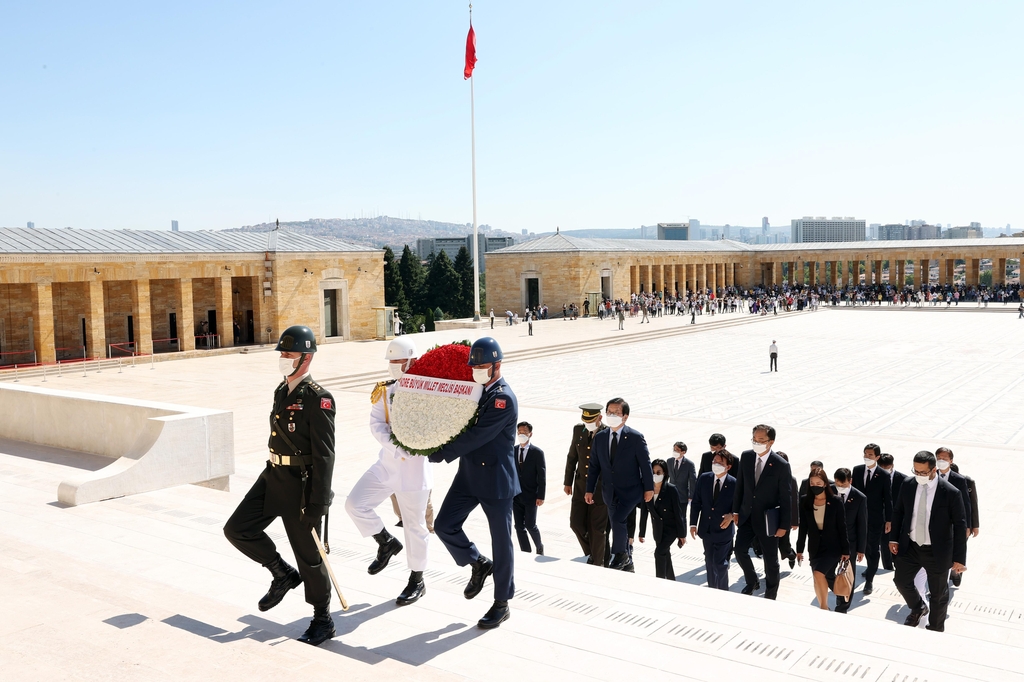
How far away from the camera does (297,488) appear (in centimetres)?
450

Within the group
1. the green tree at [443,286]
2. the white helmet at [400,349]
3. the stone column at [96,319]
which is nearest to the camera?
the white helmet at [400,349]

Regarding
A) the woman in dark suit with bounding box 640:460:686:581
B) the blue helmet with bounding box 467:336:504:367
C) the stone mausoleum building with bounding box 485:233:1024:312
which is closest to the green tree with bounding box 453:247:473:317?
the stone mausoleum building with bounding box 485:233:1024:312

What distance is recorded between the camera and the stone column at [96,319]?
24.2 metres

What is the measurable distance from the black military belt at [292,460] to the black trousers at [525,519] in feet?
10.6

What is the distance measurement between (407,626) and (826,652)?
2090 mm

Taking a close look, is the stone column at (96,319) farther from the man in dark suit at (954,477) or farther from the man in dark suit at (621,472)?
the man in dark suit at (954,477)

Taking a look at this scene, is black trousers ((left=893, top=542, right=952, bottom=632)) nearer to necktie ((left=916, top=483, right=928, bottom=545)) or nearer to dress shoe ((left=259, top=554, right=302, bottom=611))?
necktie ((left=916, top=483, right=928, bottom=545))

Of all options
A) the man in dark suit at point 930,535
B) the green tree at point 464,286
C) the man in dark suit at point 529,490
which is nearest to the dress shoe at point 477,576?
the man in dark suit at point 529,490

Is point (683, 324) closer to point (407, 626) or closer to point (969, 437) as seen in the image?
point (969, 437)

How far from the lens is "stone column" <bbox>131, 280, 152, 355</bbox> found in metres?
25.2

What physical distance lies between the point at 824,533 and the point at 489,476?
3142mm

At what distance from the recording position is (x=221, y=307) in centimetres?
2786

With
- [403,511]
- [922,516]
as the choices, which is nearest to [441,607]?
[403,511]

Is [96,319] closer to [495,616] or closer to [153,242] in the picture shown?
[153,242]
